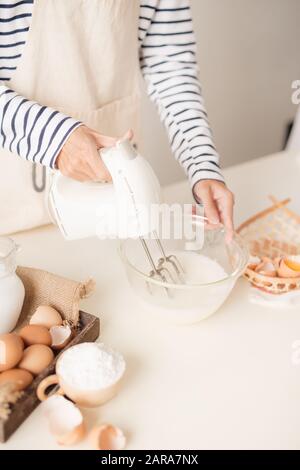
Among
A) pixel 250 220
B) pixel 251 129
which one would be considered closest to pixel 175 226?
pixel 250 220

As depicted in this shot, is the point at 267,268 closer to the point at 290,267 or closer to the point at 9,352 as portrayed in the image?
the point at 290,267

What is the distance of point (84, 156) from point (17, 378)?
327 millimetres

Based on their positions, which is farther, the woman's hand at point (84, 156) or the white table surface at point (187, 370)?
the woman's hand at point (84, 156)

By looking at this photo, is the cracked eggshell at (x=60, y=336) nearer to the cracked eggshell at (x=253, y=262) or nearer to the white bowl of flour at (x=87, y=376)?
the white bowl of flour at (x=87, y=376)

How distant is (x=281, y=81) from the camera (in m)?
2.06

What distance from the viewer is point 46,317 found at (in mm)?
786

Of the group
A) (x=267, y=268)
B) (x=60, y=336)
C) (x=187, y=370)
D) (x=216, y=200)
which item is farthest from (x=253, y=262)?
Answer: (x=60, y=336)

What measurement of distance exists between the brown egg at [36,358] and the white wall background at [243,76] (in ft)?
3.78

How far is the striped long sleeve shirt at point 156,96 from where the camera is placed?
2.84 feet

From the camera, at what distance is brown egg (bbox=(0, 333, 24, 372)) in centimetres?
70

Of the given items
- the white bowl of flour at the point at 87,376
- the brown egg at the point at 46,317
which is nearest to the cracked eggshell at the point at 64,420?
the white bowl of flour at the point at 87,376

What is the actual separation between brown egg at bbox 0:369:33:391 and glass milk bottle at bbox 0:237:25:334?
0.33 ft

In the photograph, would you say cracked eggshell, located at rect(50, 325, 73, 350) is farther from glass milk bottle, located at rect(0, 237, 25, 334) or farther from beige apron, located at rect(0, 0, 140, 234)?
beige apron, located at rect(0, 0, 140, 234)

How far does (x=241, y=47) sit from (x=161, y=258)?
1232mm
